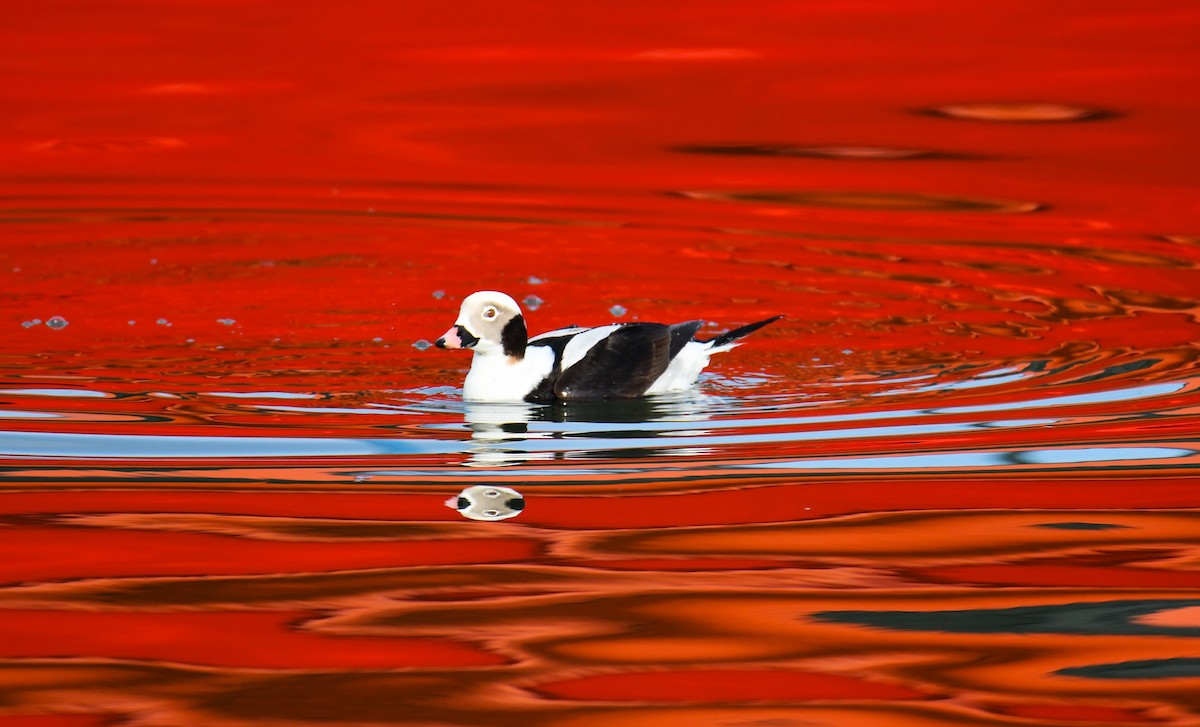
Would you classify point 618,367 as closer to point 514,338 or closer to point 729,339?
point 514,338

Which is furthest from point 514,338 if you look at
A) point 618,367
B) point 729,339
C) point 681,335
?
point 729,339

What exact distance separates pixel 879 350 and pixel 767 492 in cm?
319

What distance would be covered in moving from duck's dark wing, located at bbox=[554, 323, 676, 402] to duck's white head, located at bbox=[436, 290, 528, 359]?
0.84ft

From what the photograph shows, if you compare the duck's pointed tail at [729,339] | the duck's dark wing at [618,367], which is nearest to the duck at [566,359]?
the duck's dark wing at [618,367]

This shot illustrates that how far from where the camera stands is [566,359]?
7.92 meters

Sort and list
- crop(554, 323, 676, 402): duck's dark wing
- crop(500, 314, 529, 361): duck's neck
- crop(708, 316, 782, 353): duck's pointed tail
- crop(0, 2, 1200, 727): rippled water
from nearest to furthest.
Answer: crop(0, 2, 1200, 727): rippled water
crop(554, 323, 676, 402): duck's dark wing
crop(500, 314, 529, 361): duck's neck
crop(708, 316, 782, 353): duck's pointed tail

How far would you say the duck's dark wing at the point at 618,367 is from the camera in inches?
309

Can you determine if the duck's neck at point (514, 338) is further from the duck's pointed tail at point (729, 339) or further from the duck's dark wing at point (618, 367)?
the duck's pointed tail at point (729, 339)

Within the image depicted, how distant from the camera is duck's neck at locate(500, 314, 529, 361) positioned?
7.96m

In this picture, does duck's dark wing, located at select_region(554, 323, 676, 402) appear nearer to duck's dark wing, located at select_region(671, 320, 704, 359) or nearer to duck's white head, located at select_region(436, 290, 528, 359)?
duck's dark wing, located at select_region(671, 320, 704, 359)

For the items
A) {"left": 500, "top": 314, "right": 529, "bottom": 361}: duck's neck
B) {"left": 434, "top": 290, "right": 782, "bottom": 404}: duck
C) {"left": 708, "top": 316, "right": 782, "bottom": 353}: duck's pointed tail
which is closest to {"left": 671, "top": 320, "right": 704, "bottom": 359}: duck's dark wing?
{"left": 434, "top": 290, "right": 782, "bottom": 404}: duck

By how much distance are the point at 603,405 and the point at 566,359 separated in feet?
0.79

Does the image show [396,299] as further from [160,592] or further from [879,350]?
[160,592]

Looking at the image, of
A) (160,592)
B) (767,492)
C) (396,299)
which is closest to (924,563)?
(767,492)
